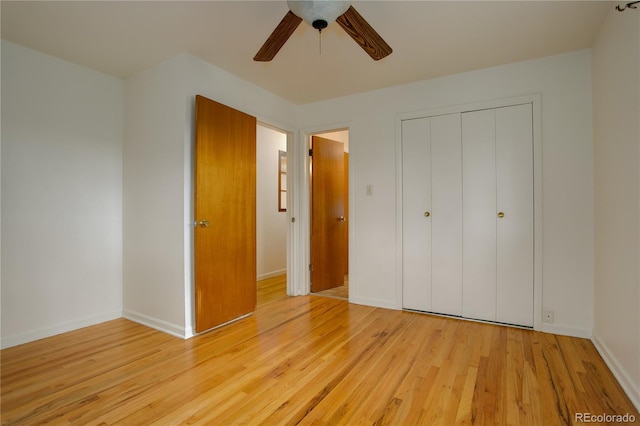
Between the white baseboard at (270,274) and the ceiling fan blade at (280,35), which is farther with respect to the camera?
the white baseboard at (270,274)

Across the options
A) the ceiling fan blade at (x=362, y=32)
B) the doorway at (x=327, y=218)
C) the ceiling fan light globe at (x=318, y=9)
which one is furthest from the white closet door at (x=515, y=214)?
the ceiling fan light globe at (x=318, y=9)

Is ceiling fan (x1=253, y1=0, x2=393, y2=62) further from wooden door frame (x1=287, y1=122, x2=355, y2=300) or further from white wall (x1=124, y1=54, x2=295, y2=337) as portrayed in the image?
wooden door frame (x1=287, y1=122, x2=355, y2=300)

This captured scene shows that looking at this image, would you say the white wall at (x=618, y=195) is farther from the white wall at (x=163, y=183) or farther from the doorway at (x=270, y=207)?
the doorway at (x=270, y=207)

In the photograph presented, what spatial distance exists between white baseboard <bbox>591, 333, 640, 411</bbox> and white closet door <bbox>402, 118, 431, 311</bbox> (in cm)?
127

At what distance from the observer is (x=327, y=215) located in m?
4.14

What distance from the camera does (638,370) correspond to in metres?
1.63

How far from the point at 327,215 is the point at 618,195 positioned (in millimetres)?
2808

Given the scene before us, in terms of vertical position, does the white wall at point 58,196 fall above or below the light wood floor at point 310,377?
above

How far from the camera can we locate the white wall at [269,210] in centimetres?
477

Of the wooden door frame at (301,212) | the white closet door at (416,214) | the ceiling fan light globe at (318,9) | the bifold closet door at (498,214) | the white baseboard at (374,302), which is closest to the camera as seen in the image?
the ceiling fan light globe at (318,9)

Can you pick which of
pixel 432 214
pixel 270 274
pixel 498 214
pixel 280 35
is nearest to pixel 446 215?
pixel 432 214

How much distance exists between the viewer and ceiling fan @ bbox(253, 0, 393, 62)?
156 cm

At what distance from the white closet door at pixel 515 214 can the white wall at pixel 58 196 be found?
3567 millimetres

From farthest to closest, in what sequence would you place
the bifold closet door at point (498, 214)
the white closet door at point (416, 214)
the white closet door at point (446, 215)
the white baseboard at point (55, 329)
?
the white closet door at point (416, 214) → the white closet door at point (446, 215) → the bifold closet door at point (498, 214) → the white baseboard at point (55, 329)
